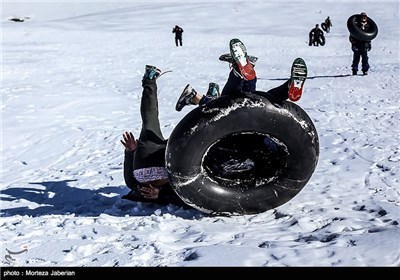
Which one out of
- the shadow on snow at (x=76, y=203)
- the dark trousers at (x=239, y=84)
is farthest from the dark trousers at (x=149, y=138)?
the dark trousers at (x=239, y=84)

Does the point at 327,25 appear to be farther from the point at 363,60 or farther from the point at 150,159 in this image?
the point at 150,159

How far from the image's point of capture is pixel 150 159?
454 centimetres

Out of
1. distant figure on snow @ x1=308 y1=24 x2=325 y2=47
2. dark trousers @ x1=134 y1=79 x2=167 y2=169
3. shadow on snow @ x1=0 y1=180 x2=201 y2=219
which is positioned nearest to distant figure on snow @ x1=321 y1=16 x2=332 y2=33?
distant figure on snow @ x1=308 y1=24 x2=325 y2=47

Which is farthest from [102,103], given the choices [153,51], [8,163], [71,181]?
[153,51]

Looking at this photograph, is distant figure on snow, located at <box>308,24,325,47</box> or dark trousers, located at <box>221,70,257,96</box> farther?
distant figure on snow, located at <box>308,24,325,47</box>

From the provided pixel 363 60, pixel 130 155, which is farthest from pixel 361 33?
pixel 130 155

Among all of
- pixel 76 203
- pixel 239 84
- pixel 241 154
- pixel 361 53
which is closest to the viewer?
pixel 241 154

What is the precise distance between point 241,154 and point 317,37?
66.5ft

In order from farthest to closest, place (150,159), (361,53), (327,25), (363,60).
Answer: (327,25) < (361,53) < (363,60) < (150,159)

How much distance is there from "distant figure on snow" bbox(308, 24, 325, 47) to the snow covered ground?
1.81 meters

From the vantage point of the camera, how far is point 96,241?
147 inches

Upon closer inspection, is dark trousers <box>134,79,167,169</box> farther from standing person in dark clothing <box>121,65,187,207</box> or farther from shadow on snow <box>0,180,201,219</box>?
shadow on snow <box>0,180,201,219</box>

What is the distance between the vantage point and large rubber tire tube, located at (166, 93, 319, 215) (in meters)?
3.71

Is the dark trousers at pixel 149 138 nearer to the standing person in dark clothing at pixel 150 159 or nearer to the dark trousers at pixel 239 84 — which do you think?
the standing person in dark clothing at pixel 150 159
